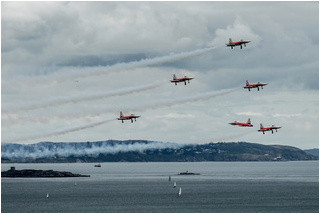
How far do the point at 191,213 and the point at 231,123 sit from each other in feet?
127

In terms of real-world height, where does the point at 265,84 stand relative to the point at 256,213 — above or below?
above

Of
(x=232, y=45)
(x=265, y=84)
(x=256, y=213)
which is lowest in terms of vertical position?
(x=256, y=213)

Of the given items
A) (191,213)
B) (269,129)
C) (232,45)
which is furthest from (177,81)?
(191,213)

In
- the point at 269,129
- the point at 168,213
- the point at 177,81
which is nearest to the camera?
the point at 177,81

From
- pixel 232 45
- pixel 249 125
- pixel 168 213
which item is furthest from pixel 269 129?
pixel 168 213

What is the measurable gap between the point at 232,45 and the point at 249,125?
2381 cm

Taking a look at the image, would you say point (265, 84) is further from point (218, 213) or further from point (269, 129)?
point (218, 213)

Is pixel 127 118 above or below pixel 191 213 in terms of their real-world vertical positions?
above

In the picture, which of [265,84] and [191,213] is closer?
[265,84]

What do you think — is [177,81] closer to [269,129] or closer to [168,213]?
[269,129]

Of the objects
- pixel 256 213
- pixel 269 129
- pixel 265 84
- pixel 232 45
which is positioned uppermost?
pixel 232 45

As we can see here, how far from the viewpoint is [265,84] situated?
180625 mm

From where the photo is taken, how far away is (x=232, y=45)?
581 feet

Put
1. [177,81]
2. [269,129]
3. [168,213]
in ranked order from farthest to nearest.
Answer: [168,213]
[269,129]
[177,81]
